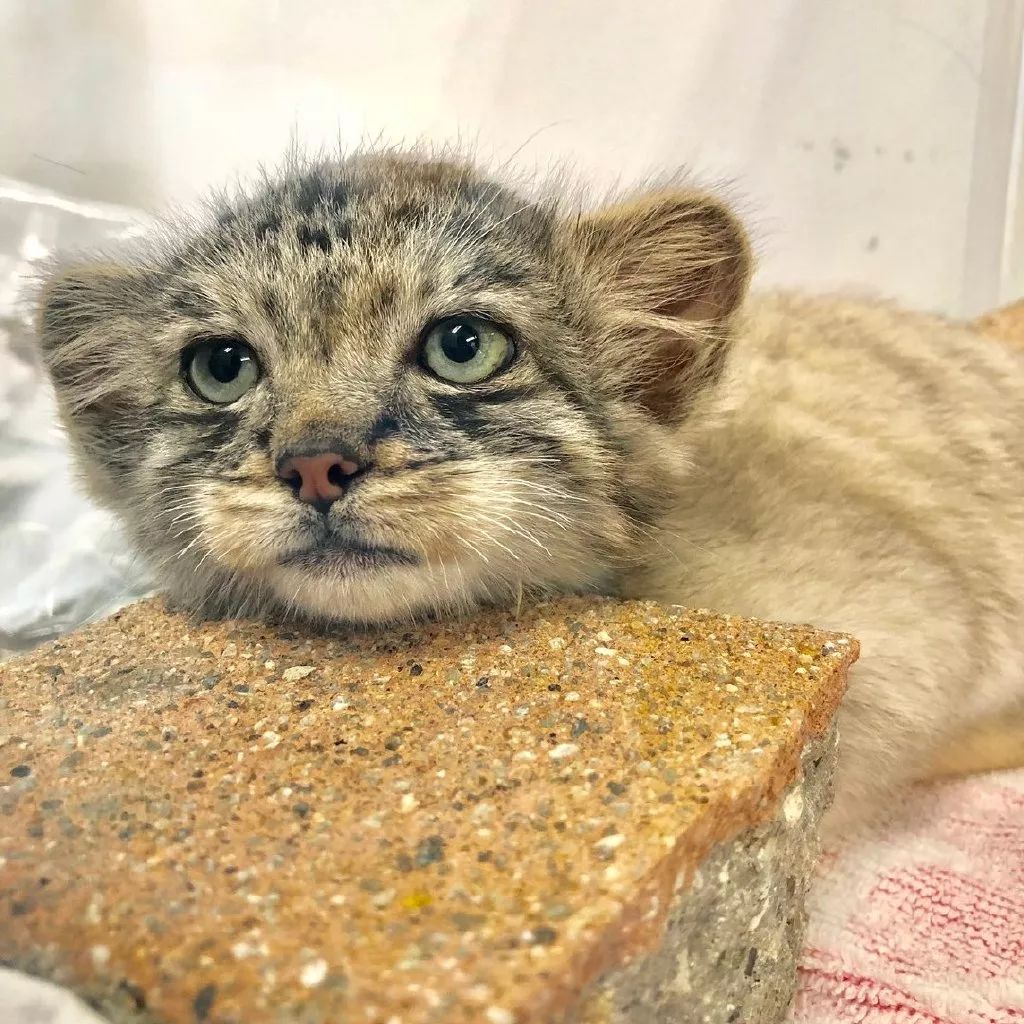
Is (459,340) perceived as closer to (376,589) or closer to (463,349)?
(463,349)

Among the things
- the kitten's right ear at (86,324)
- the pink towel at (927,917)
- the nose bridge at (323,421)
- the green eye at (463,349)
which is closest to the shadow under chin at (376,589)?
the nose bridge at (323,421)

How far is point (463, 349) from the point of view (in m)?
1.30

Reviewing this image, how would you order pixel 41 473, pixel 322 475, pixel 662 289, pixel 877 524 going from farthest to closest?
pixel 41 473, pixel 877 524, pixel 662 289, pixel 322 475

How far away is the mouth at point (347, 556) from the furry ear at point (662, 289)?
Result: 0.42 metres

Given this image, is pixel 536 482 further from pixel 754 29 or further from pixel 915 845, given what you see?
pixel 754 29

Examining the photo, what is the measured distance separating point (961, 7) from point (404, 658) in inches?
106

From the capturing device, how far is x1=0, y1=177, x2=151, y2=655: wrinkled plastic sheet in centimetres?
198

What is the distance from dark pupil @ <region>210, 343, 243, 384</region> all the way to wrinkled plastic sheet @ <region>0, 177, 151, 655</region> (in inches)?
28.4

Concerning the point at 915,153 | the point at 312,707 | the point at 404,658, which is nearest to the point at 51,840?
the point at 312,707

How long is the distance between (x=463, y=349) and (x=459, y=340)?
0.01m

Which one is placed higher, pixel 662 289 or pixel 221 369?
pixel 662 289

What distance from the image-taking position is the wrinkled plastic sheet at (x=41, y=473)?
198cm

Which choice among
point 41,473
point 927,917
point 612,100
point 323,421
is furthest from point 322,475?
point 612,100

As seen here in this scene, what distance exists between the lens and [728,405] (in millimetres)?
1517
